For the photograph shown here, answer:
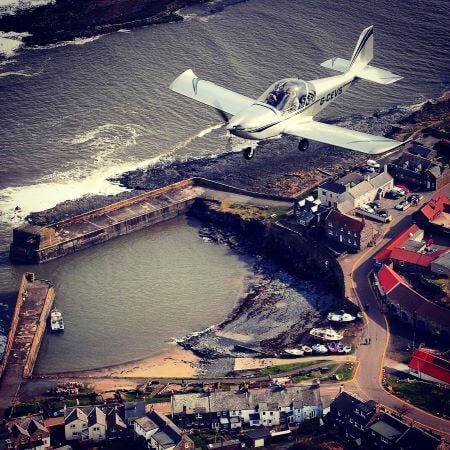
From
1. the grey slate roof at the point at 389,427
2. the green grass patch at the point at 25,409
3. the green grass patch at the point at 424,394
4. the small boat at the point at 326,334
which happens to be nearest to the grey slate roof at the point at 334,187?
the small boat at the point at 326,334

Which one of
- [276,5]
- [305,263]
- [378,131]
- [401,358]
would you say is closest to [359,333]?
[401,358]

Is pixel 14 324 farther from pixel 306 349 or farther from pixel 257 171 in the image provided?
pixel 257 171

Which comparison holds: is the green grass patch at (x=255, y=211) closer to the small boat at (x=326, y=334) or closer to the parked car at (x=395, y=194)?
the parked car at (x=395, y=194)

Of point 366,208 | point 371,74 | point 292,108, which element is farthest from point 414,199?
point 292,108

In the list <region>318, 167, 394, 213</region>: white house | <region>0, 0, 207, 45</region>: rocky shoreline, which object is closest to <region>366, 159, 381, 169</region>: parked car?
<region>318, 167, 394, 213</region>: white house

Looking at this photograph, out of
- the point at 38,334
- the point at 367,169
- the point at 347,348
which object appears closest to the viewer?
the point at 347,348

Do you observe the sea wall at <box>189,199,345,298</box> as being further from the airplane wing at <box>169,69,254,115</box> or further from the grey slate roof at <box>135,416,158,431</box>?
the grey slate roof at <box>135,416,158,431</box>

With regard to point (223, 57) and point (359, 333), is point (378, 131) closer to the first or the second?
point (223, 57)
